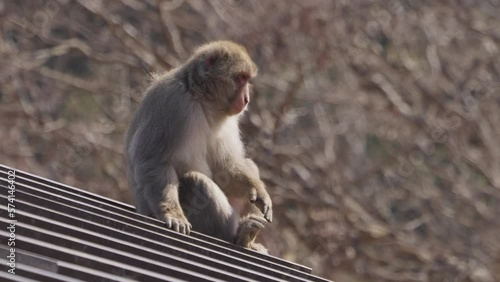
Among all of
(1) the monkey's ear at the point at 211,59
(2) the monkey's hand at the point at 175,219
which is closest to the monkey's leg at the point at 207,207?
(2) the monkey's hand at the point at 175,219

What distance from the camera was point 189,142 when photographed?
644cm

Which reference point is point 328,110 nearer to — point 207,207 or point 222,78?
point 222,78

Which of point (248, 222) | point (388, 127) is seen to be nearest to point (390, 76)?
point (388, 127)

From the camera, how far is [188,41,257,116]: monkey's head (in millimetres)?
6750

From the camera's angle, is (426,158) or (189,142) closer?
(189,142)

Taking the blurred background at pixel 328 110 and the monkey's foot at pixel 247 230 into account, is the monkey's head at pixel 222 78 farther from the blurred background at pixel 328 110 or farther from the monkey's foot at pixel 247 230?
the blurred background at pixel 328 110

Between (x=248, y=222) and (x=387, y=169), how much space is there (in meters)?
6.73

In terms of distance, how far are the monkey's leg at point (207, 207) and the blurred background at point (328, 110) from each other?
521 cm

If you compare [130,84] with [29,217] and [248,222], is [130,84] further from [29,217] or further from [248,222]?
[29,217]

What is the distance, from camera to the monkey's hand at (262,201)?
247 inches

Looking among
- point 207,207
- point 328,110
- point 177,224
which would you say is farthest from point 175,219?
point 328,110

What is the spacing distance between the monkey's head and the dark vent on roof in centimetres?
160

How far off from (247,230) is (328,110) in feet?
23.7

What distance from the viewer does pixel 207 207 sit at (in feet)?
19.9
